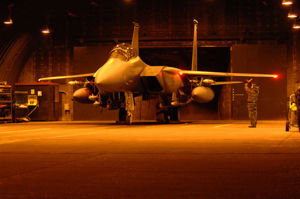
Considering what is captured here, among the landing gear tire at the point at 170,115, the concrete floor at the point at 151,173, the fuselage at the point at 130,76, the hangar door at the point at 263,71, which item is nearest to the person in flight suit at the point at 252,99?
the fuselage at the point at 130,76

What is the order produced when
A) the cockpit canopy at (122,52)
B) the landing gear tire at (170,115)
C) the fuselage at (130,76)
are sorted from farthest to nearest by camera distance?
the landing gear tire at (170,115), the cockpit canopy at (122,52), the fuselage at (130,76)

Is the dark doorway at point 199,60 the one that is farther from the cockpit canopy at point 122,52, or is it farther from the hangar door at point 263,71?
the cockpit canopy at point 122,52

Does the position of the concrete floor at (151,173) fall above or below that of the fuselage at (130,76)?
below

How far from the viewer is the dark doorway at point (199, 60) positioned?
27438 mm

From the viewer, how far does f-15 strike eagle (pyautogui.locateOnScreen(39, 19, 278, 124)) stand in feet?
48.2

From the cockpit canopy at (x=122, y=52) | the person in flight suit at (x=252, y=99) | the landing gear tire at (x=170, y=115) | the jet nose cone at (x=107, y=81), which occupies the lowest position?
the landing gear tire at (x=170, y=115)

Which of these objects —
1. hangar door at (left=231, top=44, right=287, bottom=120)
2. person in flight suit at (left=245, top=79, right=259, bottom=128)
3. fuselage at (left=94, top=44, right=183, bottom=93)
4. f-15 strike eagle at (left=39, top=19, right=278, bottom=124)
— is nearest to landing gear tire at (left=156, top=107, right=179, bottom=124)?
f-15 strike eagle at (left=39, top=19, right=278, bottom=124)

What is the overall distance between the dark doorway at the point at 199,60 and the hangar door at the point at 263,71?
1.70 metres

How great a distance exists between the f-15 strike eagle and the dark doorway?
8836 millimetres

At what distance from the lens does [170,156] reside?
5.57 metres

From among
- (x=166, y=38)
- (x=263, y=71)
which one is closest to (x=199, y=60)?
(x=166, y=38)

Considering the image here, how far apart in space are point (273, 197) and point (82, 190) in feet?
5.06

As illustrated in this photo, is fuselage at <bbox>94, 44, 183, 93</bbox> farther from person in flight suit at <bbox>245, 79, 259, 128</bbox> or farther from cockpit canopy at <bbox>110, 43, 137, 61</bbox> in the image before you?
person in flight suit at <bbox>245, 79, 259, 128</bbox>

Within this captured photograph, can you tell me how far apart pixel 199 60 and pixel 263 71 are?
259 inches
